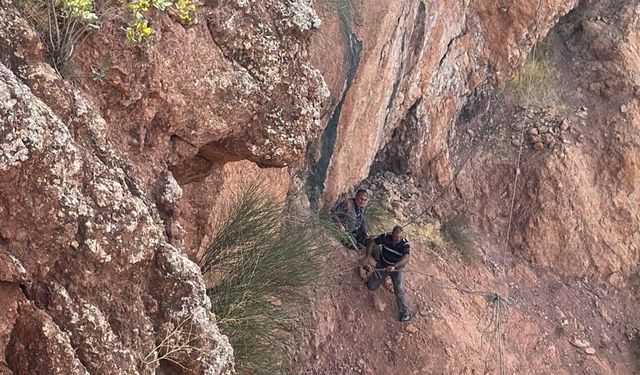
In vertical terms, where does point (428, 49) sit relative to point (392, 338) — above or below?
above

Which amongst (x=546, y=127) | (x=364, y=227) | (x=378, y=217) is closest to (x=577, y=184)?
(x=546, y=127)

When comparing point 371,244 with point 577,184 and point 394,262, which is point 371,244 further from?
point 577,184

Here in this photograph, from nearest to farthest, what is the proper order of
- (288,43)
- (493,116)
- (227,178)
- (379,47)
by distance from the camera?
1. (288,43)
2. (227,178)
3. (379,47)
4. (493,116)

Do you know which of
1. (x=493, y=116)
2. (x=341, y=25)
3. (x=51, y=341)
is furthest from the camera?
(x=493, y=116)

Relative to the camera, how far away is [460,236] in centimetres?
969

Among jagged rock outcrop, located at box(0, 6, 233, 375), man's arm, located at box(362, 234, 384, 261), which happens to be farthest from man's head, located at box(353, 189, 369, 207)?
jagged rock outcrop, located at box(0, 6, 233, 375)

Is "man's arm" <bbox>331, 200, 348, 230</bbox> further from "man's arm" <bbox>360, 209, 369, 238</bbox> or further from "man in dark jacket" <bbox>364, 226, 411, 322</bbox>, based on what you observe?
"man in dark jacket" <bbox>364, 226, 411, 322</bbox>

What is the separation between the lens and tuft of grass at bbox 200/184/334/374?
496cm

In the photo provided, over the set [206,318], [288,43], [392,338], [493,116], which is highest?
[493,116]

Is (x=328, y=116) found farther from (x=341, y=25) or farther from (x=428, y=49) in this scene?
(x=428, y=49)

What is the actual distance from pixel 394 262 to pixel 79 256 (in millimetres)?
5225

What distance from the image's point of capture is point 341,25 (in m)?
6.88

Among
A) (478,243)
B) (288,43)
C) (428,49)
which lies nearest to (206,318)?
(288,43)

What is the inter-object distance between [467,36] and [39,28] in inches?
294
